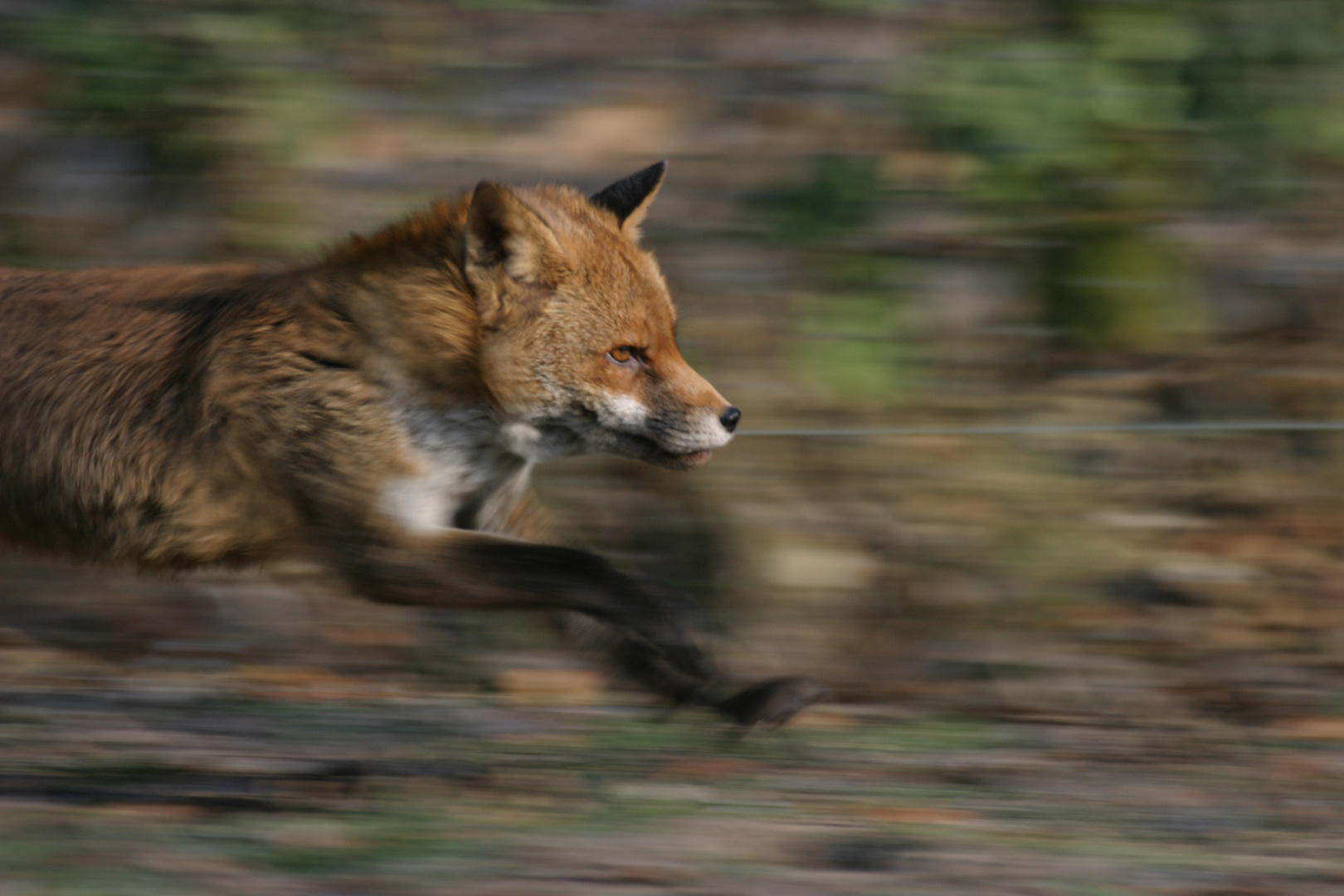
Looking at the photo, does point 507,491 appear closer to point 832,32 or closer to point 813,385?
point 813,385

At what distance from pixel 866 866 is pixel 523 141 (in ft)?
13.5

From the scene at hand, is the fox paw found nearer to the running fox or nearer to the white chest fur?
the running fox

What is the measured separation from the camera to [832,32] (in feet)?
21.1

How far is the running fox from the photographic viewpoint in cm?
384

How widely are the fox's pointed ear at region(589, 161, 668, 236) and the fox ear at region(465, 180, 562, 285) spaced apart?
47 centimetres

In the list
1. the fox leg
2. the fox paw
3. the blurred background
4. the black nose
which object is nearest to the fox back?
the black nose

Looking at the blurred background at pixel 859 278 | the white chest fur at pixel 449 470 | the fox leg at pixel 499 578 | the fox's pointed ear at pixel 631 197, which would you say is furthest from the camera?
the blurred background at pixel 859 278

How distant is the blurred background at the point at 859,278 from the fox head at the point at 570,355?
186cm

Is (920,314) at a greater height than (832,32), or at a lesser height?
lesser

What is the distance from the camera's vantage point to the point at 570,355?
13.1 feet

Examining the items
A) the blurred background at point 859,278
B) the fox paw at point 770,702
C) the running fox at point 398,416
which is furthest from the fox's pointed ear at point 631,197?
the blurred background at point 859,278

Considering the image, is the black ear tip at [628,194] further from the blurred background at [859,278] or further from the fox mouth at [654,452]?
the blurred background at [859,278]

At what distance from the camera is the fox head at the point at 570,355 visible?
3959 mm

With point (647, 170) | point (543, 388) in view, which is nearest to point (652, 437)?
point (543, 388)
